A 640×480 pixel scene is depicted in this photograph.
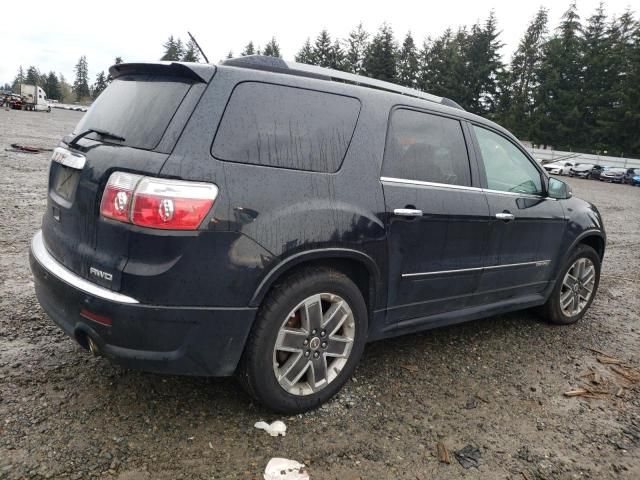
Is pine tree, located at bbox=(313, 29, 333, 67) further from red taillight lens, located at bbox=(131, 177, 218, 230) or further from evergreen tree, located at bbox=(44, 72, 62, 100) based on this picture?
red taillight lens, located at bbox=(131, 177, 218, 230)

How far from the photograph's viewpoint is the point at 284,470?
2398 mm

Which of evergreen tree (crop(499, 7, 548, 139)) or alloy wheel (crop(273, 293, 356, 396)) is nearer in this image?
alloy wheel (crop(273, 293, 356, 396))

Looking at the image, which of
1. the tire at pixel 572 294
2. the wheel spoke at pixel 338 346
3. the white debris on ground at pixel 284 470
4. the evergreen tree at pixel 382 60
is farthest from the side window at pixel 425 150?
the evergreen tree at pixel 382 60

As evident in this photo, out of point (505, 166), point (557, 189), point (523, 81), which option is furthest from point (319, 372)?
point (523, 81)

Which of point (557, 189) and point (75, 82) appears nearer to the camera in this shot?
point (557, 189)

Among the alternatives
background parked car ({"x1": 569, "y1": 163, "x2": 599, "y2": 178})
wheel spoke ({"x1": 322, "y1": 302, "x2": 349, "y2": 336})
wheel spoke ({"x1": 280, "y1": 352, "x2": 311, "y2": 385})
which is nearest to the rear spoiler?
wheel spoke ({"x1": 322, "y1": 302, "x2": 349, "y2": 336})

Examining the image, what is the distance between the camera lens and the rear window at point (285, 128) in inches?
99.0

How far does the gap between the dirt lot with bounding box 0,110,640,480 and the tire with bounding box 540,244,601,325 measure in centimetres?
54

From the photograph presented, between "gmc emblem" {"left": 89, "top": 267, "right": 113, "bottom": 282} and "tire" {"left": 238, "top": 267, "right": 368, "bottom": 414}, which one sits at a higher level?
"gmc emblem" {"left": 89, "top": 267, "right": 113, "bottom": 282}

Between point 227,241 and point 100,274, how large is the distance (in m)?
0.63

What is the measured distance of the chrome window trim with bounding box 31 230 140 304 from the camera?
234 cm

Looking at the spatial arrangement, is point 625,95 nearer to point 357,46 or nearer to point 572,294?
point 357,46

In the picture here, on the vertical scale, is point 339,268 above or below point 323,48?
below

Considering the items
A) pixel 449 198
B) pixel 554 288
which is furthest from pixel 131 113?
pixel 554 288
